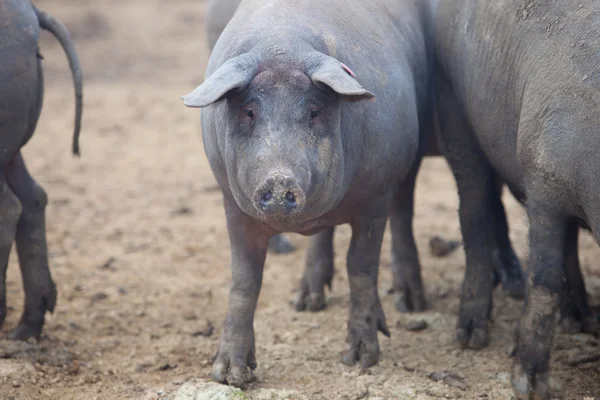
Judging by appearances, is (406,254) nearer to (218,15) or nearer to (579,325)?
(579,325)

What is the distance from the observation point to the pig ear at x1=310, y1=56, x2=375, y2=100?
388 cm

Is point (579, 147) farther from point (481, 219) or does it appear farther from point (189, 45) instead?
point (189, 45)

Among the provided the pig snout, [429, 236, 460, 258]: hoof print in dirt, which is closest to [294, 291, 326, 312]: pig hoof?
[429, 236, 460, 258]: hoof print in dirt

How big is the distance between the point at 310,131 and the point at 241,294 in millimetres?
1041

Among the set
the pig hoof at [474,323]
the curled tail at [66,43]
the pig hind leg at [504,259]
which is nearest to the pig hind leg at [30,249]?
the curled tail at [66,43]

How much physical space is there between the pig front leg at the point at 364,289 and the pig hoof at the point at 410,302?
0.90 metres

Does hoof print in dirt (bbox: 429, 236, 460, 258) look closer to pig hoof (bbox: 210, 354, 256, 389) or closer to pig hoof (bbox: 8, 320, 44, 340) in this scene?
pig hoof (bbox: 210, 354, 256, 389)

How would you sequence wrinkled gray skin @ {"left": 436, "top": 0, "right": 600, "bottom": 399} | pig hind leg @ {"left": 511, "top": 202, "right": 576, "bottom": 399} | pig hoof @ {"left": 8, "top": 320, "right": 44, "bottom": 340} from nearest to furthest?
wrinkled gray skin @ {"left": 436, "top": 0, "right": 600, "bottom": 399}
pig hind leg @ {"left": 511, "top": 202, "right": 576, "bottom": 399}
pig hoof @ {"left": 8, "top": 320, "right": 44, "bottom": 340}

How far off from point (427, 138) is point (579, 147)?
1.81m

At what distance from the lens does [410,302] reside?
5852mm

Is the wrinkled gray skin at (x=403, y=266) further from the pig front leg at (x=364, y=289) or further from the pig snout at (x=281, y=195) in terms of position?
the pig snout at (x=281, y=195)

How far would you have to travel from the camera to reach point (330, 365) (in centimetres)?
490

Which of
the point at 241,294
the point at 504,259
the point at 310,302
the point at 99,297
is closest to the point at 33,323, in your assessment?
the point at 99,297

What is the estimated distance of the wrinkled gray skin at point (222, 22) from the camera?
6.43 metres
